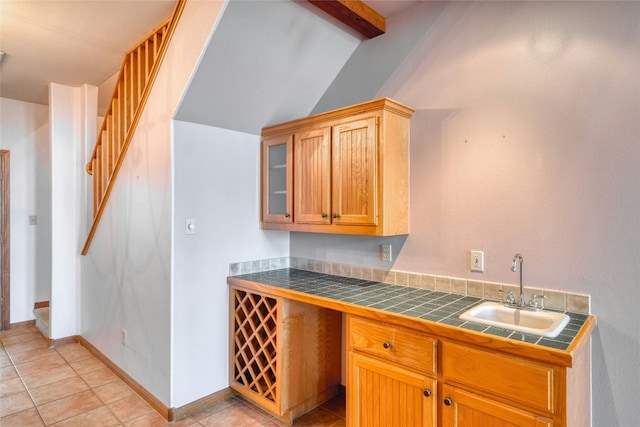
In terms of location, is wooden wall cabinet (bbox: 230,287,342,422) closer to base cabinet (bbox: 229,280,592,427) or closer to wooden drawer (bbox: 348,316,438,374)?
base cabinet (bbox: 229,280,592,427)

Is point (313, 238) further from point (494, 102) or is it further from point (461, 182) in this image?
point (494, 102)

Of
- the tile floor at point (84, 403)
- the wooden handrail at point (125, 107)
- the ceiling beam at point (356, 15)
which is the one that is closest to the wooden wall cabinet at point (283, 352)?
the tile floor at point (84, 403)

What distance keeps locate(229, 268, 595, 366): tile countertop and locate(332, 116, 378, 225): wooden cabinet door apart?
1.41ft

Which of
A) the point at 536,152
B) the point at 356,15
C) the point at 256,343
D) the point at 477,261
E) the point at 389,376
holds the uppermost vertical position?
the point at 356,15

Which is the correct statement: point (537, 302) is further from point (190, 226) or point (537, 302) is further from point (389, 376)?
point (190, 226)

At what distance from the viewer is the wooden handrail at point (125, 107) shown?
263cm

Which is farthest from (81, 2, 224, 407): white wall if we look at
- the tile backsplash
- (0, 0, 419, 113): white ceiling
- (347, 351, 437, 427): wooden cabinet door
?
(347, 351, 437, 427): wooden cabinet door

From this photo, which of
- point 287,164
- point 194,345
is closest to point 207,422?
point 194,345

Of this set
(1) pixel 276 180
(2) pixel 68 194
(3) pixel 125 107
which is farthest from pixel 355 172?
(2) pixel 68 194

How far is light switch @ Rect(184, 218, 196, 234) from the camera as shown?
2.54 meters

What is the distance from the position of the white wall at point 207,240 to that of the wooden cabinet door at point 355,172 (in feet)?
2.60

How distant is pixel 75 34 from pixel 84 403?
264 cm

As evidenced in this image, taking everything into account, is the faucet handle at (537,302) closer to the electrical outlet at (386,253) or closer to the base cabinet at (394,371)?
the base cabinet at (394,371)

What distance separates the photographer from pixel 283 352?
238cm
